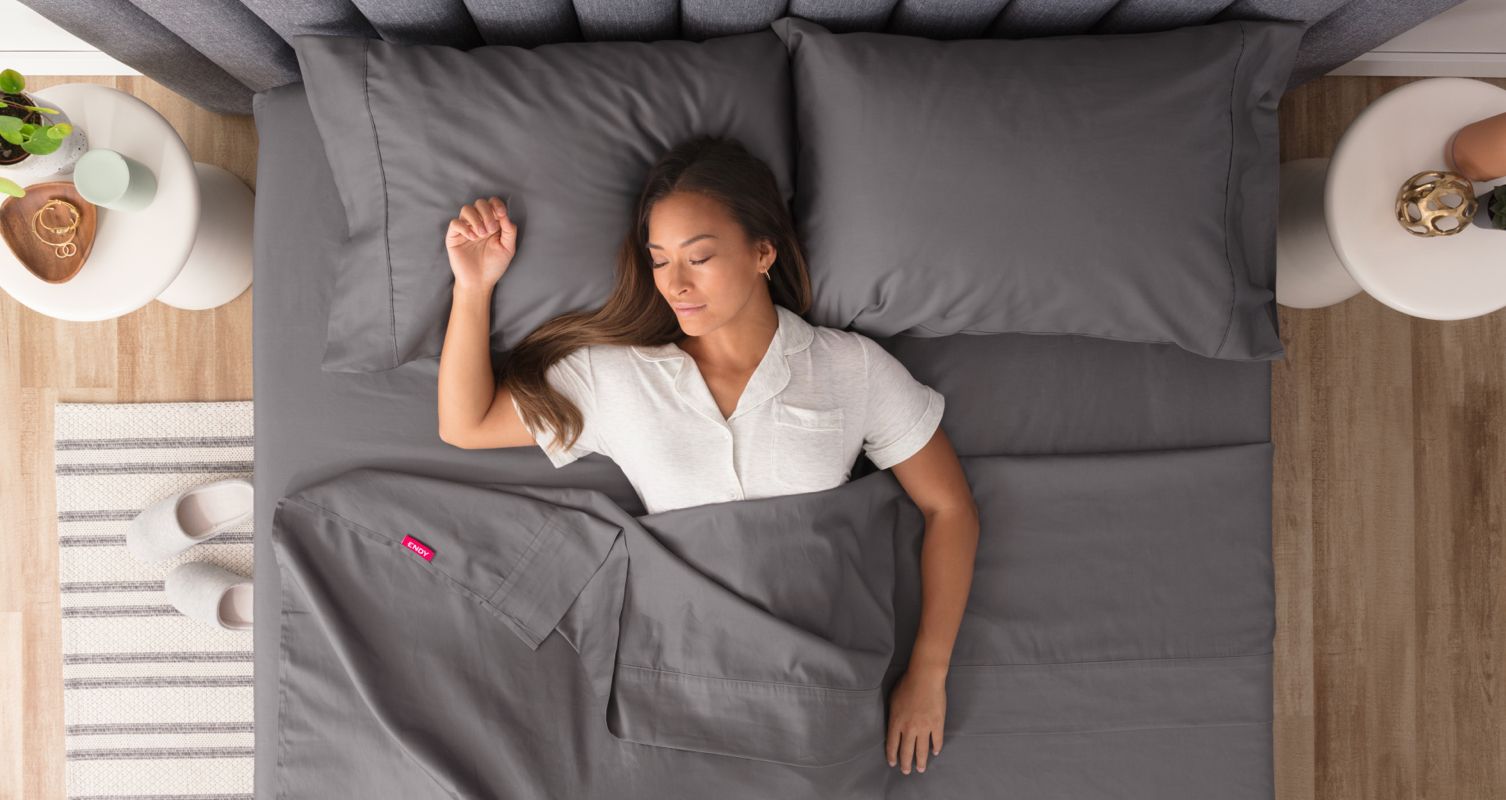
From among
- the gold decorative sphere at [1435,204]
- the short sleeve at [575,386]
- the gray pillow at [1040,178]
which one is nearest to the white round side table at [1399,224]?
the gold decorative sphere at [1435,204]

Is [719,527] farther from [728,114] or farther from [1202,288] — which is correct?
[1202,288]

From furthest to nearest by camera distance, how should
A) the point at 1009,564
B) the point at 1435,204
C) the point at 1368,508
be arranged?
the point at 1368,508
the point at 1009,564
the point at 1435,204

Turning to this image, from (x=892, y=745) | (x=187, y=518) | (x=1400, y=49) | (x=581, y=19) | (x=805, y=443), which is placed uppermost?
(x=1400, y=49)

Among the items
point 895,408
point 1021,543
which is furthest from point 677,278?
point 1021,543

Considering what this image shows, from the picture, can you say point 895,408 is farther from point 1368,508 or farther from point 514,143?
point 1368,508

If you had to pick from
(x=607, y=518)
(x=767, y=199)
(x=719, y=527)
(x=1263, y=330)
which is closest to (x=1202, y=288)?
(x=1263, y=330)

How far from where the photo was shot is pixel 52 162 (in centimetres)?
136

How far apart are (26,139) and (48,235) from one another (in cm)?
22

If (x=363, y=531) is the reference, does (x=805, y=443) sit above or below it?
above

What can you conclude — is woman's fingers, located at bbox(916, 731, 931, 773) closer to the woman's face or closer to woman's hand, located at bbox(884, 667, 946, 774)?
woman's hand, located at bbox(884, 667, 946, 774)

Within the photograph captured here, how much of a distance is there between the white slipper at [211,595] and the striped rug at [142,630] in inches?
2.4

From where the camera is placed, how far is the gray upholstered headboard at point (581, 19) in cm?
140

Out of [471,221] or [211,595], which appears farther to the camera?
[211,595]

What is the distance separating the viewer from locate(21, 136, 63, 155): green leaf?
4.20ft
